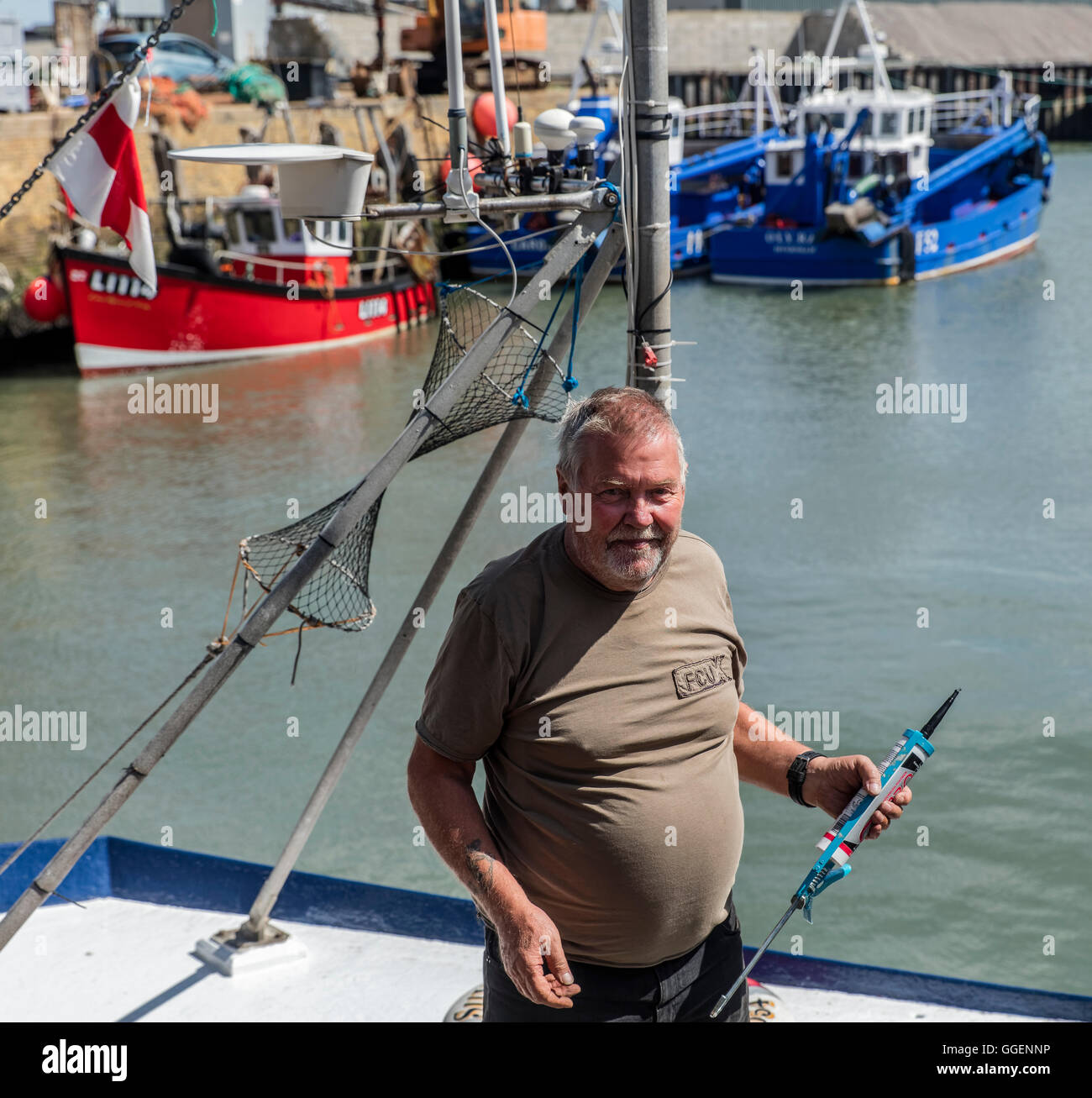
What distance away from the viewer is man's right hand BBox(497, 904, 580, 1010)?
2131 millimetres

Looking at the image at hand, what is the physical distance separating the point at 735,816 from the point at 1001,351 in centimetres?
1672

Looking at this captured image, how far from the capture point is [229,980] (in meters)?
3.91

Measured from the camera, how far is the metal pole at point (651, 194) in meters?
3.04

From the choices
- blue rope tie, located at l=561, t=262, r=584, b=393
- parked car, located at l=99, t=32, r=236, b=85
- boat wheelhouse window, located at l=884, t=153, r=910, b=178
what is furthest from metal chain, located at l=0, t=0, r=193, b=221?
parked car, located at l=99, t=32, r=236, b=85

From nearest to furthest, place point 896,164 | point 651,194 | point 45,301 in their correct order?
point 651,194 → point 45,301 → point 896,164

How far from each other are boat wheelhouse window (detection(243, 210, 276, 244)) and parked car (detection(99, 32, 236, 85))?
368 inches

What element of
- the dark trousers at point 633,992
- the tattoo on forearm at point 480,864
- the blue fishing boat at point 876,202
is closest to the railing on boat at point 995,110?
the blue fishing boat at point 876,202

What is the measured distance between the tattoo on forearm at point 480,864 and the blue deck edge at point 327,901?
6.12 feet

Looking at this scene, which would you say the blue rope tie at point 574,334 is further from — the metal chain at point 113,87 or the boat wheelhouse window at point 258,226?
the boat wheelhouse window at point 258,226

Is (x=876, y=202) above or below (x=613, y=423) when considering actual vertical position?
above

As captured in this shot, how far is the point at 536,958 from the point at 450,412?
59.0 inches

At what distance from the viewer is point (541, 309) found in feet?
47.1

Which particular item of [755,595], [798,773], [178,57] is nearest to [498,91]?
[798,773]

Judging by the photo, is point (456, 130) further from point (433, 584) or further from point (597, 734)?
point (597, 734)
